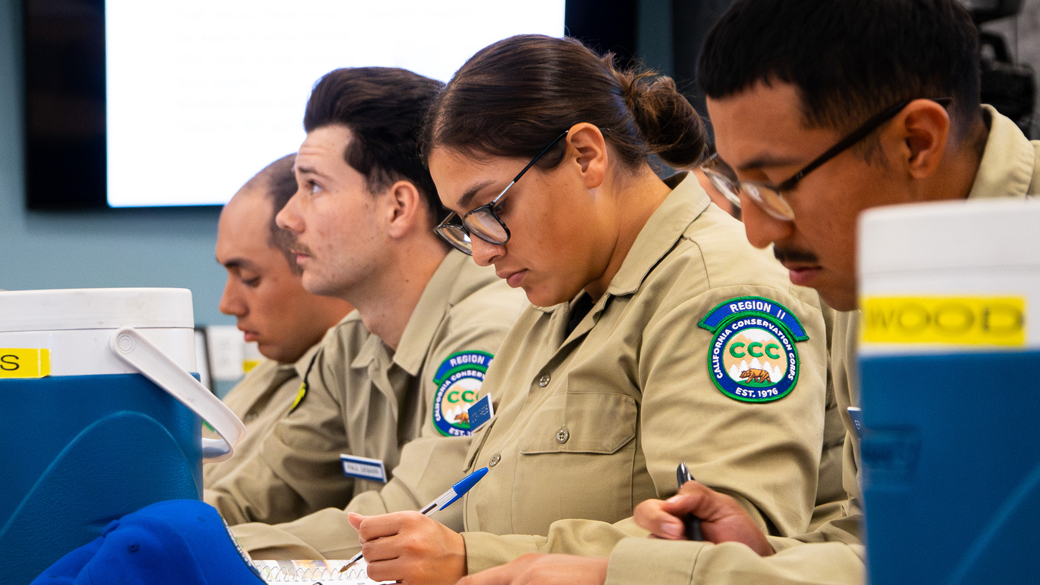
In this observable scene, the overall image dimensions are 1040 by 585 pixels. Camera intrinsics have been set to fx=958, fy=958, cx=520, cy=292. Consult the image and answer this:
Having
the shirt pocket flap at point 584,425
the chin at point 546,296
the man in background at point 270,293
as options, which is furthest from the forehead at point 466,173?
the man in background at point 270,293

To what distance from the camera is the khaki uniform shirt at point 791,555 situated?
0.73m

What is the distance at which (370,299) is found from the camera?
1.87 metres


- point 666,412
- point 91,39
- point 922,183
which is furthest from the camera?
point 91,39

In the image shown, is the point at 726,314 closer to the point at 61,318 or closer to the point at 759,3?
the point at 759,3

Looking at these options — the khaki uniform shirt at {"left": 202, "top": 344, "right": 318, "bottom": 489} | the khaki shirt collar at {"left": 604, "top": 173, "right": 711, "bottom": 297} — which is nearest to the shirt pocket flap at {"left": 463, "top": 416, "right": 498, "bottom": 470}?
the khaki shirt collar at {"left": 604, "top": 173, "right": 711, "bottom": 297}

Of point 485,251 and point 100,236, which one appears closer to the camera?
point 485,251

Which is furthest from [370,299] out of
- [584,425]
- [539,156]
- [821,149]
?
[821,149]

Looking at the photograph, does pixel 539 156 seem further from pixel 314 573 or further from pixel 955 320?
pixel 955 320

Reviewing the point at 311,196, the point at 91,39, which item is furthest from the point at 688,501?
the point at 91,39

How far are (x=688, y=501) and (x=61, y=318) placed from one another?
594 millimetres

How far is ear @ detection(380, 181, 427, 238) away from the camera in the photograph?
5.98 feet

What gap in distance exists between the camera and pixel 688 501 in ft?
2.86

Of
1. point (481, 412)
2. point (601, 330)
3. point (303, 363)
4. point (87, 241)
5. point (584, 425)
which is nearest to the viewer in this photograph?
point (584, 425)

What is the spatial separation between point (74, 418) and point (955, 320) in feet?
2.46
